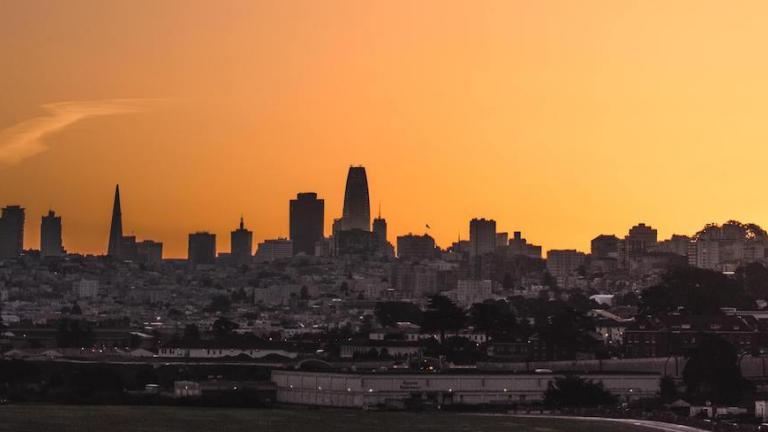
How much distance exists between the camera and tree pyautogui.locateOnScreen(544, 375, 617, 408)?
9675cm

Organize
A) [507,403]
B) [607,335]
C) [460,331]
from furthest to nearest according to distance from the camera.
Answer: [607,335]
[460,331]
[507,403]

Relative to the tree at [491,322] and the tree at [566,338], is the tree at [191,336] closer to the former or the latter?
the tree at [491,322]

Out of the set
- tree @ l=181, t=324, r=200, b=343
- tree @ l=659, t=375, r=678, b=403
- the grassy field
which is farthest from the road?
tree @ l=181, t=324, r=200, b=343

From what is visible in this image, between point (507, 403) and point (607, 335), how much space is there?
6737cm

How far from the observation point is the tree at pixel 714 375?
100m

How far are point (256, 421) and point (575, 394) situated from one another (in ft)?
46.6

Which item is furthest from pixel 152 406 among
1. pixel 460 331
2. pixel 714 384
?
pixel 460 331

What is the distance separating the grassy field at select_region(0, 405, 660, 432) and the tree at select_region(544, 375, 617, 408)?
14.7 ft

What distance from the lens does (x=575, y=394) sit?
319 ft

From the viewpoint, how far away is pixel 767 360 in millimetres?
121250

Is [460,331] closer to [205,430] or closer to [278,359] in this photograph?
[278,359]

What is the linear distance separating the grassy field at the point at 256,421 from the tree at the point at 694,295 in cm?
6483

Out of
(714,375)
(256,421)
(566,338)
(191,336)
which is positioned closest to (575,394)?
(714,375)

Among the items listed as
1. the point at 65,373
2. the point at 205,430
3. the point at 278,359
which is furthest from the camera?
the point at 278,359
